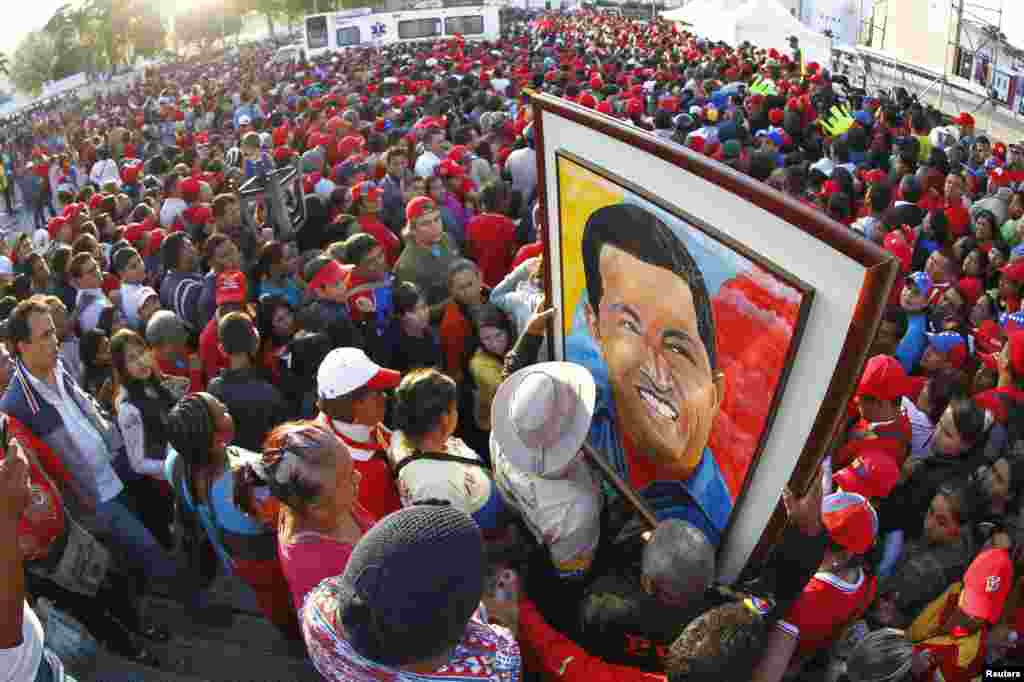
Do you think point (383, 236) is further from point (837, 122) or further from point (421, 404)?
point (837, 122)

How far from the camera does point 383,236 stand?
20.5 feet

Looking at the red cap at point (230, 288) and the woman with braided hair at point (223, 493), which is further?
the red cap at point (230, 288)

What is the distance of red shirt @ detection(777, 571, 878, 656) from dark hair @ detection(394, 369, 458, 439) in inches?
52.8

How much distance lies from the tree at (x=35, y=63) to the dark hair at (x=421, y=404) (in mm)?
71195

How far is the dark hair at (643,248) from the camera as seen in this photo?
6.35ft

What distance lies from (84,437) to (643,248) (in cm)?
271

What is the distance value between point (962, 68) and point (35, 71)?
243 ft

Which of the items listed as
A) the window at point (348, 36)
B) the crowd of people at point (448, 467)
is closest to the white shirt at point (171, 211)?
the crowd of people at point (448, 467)

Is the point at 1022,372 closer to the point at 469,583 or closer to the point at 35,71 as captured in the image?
the point at 469,583

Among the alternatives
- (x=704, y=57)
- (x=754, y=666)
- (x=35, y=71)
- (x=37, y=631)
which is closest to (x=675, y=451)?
(x=754, y=666)

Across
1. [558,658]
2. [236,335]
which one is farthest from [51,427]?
[558,658]

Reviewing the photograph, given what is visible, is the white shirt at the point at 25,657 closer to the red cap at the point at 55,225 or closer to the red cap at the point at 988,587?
the red cap at the point at 988,587

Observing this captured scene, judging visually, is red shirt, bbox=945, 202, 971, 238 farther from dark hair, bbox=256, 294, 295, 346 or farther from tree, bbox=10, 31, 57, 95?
tree, bbox=10, 31, 57, 95

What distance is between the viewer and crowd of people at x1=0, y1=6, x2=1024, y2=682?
78.7 inches
